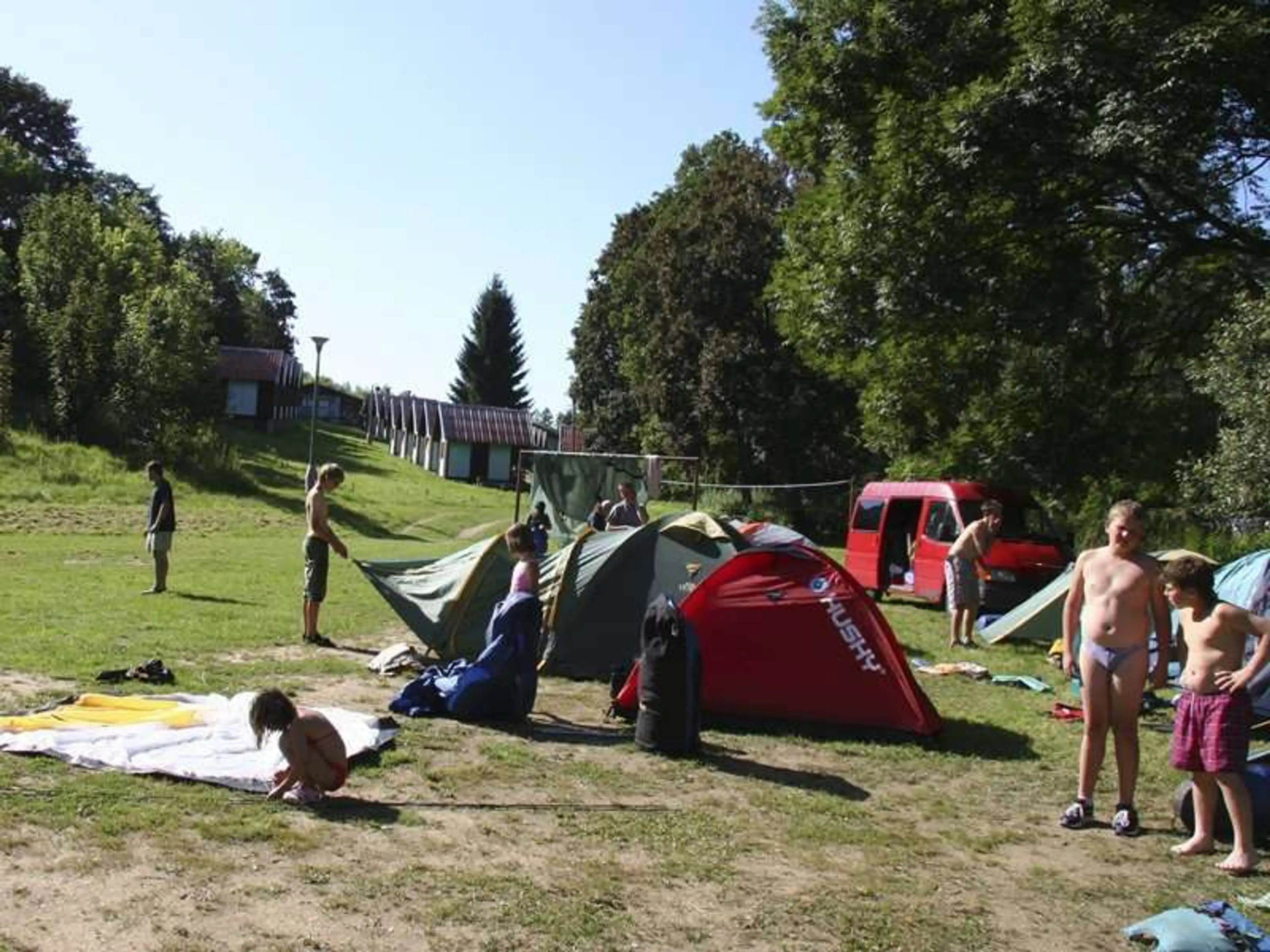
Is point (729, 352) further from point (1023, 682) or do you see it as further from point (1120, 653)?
point (1120, 653)

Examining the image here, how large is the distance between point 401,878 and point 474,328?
80933 mm

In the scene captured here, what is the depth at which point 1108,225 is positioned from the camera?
59.0 feet

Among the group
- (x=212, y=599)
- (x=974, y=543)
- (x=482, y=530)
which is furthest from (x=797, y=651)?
(x=482, y=530)

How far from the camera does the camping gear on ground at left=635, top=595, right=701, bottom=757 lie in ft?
24.8

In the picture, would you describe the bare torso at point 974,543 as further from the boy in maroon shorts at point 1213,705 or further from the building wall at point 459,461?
the building wall at point 459,461

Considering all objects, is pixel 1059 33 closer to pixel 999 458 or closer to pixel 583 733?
pixel 999 458

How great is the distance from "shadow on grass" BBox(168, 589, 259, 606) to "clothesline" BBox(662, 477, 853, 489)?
686 inches

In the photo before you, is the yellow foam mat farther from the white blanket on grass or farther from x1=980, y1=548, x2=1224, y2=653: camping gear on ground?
x1=980, y1=548, x2=1224, y2=653: camping gear on ground

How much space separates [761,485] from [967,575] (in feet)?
75.8

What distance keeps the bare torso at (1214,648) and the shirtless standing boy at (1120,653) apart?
12.2 inches

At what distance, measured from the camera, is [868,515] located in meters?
19.6

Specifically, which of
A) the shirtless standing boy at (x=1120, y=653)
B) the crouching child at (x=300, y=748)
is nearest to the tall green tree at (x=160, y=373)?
the crouching child at (x=300, y=748)

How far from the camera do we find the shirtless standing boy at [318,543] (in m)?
11.0

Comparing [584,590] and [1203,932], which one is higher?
[584,590]
